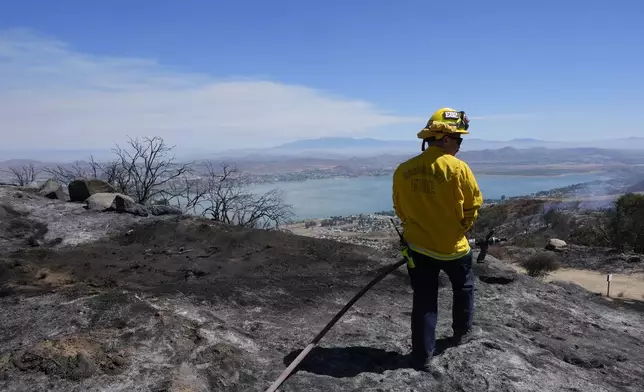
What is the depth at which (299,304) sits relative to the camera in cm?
555

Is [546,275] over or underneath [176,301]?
underneath

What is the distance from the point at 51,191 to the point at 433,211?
449 inches

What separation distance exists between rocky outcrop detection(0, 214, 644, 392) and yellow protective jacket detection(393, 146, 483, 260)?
3.24 feet

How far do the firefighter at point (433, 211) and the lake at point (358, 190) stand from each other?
3443 cm

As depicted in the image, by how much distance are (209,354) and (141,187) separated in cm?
1609

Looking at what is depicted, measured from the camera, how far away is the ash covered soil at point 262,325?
3639 mm

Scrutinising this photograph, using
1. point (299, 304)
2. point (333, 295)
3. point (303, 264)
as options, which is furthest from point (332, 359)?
point (303, 264)

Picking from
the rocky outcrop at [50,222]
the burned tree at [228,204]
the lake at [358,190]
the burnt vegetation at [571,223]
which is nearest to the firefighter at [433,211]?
the rocky outcrop at [50,222]

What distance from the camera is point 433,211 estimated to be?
3.86 meters

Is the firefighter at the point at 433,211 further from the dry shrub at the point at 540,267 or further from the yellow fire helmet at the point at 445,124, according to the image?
the dry shrub at the point at 540,267

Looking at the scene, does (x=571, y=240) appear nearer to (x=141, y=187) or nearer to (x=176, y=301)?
(x=141, y=187)

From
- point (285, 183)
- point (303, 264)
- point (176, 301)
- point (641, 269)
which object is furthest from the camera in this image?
point (285, 183)

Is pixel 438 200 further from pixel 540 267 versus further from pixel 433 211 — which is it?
pixel 540 267

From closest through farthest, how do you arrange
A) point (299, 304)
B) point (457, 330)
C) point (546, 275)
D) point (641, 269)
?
point (457, 330), point (299, 304), point (546, 275), point (641, 269)
